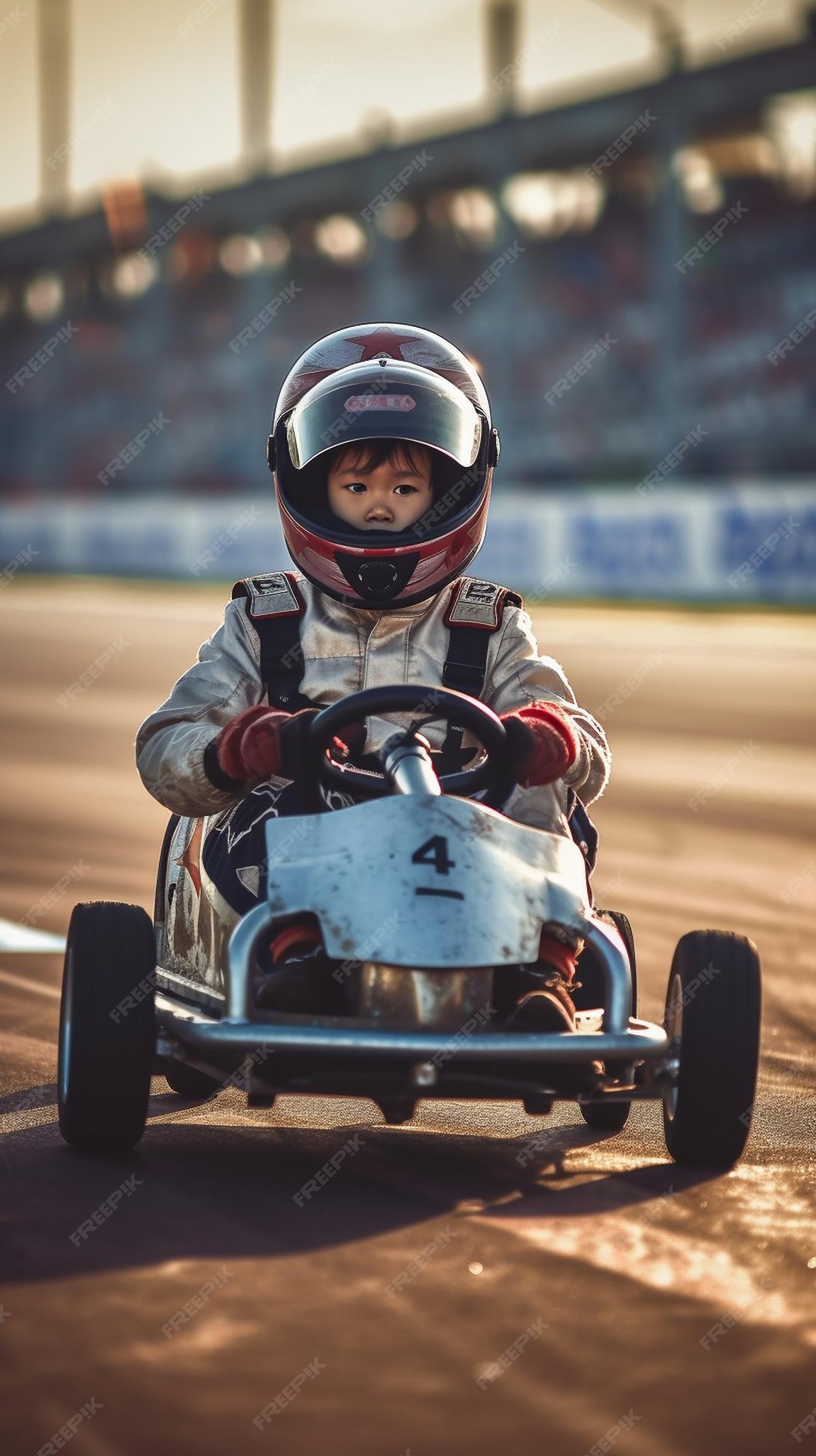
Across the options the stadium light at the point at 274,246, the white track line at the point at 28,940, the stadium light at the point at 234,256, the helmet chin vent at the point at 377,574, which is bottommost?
the white track line at the point at 28,940

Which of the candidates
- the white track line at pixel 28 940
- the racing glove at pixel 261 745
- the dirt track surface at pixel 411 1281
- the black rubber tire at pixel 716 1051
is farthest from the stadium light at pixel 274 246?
the black rubber tire at pixel 716 1051

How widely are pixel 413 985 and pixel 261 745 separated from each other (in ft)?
1.89

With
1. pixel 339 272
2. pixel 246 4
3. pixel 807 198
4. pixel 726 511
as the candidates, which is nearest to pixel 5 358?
pixel 339 272

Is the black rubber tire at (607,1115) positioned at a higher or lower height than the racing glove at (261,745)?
lower

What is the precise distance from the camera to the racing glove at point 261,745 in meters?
3.75

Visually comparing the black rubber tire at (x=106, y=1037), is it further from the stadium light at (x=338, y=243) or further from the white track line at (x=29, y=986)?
the stadium light at (x=338, y=243)

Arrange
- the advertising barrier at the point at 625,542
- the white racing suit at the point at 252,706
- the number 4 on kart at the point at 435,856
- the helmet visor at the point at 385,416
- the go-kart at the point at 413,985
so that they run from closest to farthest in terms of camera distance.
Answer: the go-kart at the point at 413,985, the number 4 on kart at the point at 435,856, the white racing suit at the point at 252,706, the helmet visor at the point at 385,416, the advertising barrier at the point at 625,542

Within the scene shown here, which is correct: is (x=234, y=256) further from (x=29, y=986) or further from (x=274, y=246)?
(x=29, y=986)

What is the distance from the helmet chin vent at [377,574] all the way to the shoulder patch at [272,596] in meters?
0.14

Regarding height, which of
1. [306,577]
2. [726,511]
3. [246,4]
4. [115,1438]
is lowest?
[115,1438]

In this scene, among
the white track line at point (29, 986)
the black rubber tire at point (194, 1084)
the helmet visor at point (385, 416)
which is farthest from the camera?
the white track line at point (29, 986)

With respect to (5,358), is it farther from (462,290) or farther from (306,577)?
(306,577)

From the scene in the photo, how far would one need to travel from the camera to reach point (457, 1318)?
2.97 meters

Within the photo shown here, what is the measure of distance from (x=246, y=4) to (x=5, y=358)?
15.4 metres
